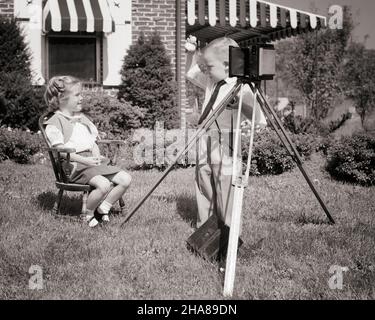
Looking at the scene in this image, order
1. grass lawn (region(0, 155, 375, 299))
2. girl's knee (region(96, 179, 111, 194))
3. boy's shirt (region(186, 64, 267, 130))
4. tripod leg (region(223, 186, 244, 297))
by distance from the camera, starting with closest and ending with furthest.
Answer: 1. tripod leg (region(223, 186, 244, 297))
2. grass lawn (region(0, 155, 375, 299))
3. boy's shirt (region(186, 64, 267, 130))
4. girl's knee (region(96, 179, 111, 194))

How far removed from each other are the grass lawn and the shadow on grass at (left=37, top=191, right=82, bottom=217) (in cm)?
1

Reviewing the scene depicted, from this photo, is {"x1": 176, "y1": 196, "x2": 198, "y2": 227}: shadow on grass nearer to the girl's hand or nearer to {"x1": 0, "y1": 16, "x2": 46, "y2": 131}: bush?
the girl's hand

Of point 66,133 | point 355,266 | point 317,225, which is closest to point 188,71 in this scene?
point 66,133

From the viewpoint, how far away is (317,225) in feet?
15.5

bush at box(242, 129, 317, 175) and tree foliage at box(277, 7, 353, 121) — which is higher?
tree foliage at box(277, 7, 353, 121)

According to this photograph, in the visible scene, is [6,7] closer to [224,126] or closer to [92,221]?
[92,221]

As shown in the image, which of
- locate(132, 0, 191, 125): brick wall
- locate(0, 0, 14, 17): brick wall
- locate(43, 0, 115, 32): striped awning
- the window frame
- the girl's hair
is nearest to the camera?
the girl's hair

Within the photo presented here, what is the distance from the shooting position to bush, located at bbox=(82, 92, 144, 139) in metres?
9.23

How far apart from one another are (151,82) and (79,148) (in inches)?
203

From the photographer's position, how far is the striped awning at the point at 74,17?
368 inches

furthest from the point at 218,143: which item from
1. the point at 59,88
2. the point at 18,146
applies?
the point at 18,146

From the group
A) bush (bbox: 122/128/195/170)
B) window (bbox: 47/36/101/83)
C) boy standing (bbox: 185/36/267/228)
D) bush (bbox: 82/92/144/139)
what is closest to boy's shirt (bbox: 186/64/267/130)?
boy standing (bbox: 185/36/267/228)

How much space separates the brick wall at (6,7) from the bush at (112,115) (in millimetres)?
2270
